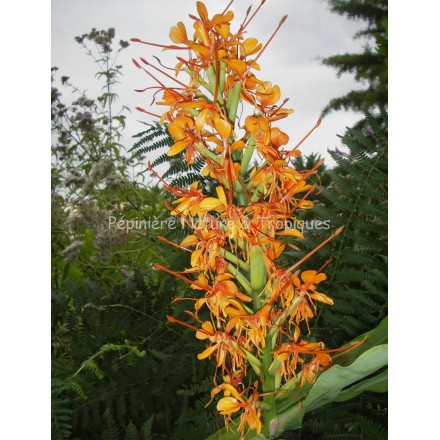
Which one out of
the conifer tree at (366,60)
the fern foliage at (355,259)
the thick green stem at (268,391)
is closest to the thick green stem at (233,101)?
the thick green stem at (268,391)

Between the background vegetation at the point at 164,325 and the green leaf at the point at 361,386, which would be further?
the background vegetation at the point at 164,325

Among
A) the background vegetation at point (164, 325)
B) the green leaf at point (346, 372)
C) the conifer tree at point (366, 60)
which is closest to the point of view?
the green leaf at point (346, 372)

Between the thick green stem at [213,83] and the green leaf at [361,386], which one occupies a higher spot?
the thick green stem at [213,83]

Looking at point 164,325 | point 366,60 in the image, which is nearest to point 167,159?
point 164,325

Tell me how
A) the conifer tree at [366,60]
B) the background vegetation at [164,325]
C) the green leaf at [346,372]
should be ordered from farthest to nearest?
1. the conifer tree at [366,60]
2. the background vegetation at [164,325]
3. the green leaf at [346,372]

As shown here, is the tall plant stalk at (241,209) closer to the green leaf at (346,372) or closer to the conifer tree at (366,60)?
the green leaf at (346,372)

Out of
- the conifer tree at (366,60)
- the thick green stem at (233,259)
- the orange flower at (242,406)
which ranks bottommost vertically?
the orange flower at (242,406)

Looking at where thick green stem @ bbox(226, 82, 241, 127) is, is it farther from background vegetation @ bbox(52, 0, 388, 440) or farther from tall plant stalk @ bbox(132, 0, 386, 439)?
background vegetation @ bbox(52, 0, 388, 440)

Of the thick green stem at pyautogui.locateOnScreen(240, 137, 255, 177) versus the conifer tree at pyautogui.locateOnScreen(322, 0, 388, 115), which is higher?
the conifer tree at pyautogui.locateOnScreen(322, 0, 388, 115)

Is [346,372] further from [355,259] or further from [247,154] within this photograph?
[355,259]

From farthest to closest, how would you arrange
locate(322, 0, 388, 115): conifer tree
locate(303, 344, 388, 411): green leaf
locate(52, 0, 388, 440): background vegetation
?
1. locate(322, 0, 388, 115): conifer tree
2. locate(52, 0, 388, 440): background vegetation
3. locate(303, 344, 388, 411): green leaf

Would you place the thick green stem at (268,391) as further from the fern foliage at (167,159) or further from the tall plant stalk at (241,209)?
the fern foliage at (167,159)

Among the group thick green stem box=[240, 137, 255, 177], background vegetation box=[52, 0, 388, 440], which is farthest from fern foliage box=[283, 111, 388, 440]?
thick green stem box=[240, 137, 255, 177]
